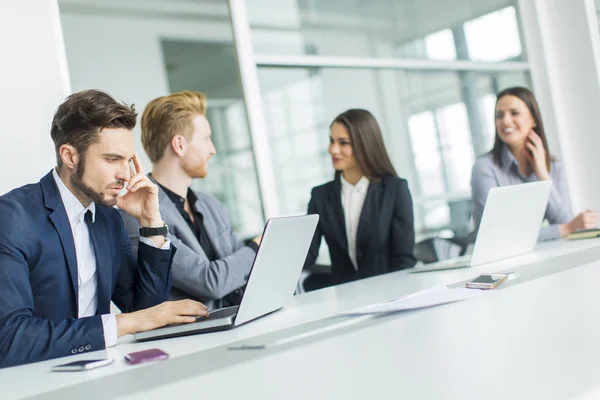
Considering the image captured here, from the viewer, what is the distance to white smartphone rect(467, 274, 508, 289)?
1.89m

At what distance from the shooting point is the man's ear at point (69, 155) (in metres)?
2.26

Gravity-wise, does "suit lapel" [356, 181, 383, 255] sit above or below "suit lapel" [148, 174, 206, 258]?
below

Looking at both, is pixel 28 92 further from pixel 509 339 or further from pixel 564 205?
pixel 564 205

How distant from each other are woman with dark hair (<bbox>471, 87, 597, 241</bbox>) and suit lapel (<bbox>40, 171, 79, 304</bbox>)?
2253 millimetres

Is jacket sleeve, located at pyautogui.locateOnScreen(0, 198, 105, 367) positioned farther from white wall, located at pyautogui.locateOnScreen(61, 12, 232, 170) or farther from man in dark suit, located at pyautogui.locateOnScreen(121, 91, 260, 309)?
white wall, located at pyautogui.locateOnScreen(61, 12, 232, 170)

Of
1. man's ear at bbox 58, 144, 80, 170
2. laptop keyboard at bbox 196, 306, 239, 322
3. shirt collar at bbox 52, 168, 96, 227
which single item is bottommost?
laptop keyboard at bbox 196, 306, 239, 322

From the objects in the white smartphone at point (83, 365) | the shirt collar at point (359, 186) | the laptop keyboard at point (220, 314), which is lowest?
the laptop keyboard at point (220, 314)

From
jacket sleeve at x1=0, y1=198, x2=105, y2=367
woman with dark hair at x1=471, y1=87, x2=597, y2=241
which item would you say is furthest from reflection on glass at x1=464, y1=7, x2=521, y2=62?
jacket sleeve at x1=0, y1=198, x2=105, y2=367

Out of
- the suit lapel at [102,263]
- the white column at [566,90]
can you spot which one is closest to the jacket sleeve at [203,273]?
the suit lapel at [102,263]

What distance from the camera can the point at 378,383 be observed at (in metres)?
1.51

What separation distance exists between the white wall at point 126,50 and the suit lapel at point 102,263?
1193mm

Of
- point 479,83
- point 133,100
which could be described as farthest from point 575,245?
point 479,83

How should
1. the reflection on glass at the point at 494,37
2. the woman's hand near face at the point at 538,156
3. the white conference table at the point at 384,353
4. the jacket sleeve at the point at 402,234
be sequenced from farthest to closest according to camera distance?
the reflection on glass at the point at 494,37, the woman's hand near face at the point at 538,156, the jacket sleeve at the point at 402,234, the white conference table at the point at 384,353

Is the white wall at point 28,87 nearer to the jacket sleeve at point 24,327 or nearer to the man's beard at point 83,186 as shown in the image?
the man's beard at point 83,186
